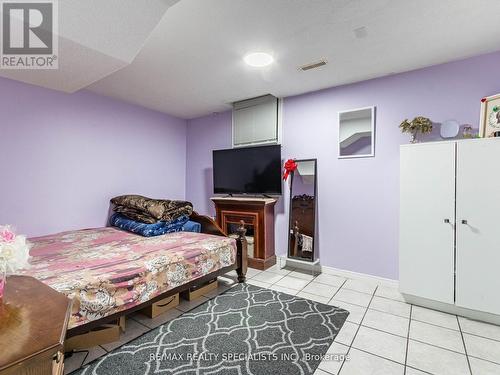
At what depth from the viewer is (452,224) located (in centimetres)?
236

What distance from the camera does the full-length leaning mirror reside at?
3.45 meters

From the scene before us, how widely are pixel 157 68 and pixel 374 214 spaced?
120 inches

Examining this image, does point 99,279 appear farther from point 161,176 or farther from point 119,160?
point 161,176

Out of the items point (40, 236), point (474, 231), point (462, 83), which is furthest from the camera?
point (40, 236)

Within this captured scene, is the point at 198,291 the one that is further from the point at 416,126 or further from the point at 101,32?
the point at 416,126

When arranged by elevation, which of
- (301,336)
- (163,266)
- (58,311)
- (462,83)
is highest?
(462,83)

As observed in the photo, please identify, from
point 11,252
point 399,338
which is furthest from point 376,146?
point 11,252

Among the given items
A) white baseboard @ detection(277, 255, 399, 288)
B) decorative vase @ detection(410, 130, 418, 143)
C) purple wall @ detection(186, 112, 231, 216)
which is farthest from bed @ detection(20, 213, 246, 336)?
decorative vase @ detection(410, 130, 418, 143)

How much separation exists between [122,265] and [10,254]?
108 centimetres

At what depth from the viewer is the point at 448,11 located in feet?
6.14

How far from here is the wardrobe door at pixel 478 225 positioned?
217 cm

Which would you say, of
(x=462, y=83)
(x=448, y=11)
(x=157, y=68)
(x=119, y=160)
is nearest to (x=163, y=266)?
(x=157, y=68)

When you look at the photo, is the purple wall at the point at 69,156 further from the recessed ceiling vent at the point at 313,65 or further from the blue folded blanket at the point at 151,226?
the recessed ceiling vent at the point at 313,65

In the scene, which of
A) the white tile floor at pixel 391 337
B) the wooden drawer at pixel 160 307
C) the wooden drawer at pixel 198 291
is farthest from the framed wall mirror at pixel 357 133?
the wooden drawer at pixel 160 307
